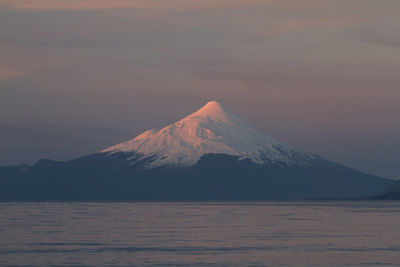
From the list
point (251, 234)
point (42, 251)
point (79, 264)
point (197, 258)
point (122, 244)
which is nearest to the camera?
point (79, 264)

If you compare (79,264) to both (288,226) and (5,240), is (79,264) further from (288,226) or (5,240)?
(288,226)

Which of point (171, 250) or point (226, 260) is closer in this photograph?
point (226, 260)

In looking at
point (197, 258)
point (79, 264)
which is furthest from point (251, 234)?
point (79, 264)

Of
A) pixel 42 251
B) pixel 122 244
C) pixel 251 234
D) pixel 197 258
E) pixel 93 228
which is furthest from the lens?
pixel 93 228

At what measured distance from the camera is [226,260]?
63.2 meters

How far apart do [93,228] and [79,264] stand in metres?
40.5

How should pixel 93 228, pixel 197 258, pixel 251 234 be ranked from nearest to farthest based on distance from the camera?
pixel 197 258 → pixel 251 234 → pixel 93 228

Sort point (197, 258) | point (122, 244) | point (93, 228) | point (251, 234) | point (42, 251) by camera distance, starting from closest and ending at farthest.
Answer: point (197, 258), point (42, 251), point (122, 244), point (251, 234), point (93, 228)

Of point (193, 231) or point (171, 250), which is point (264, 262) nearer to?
point (171, 250)

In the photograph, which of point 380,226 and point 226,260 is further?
point 380,226

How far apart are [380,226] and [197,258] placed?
4592 cm

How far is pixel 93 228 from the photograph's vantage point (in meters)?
→ 100

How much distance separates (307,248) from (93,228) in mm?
36957

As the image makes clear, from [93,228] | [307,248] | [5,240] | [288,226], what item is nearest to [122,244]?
[5,240]
